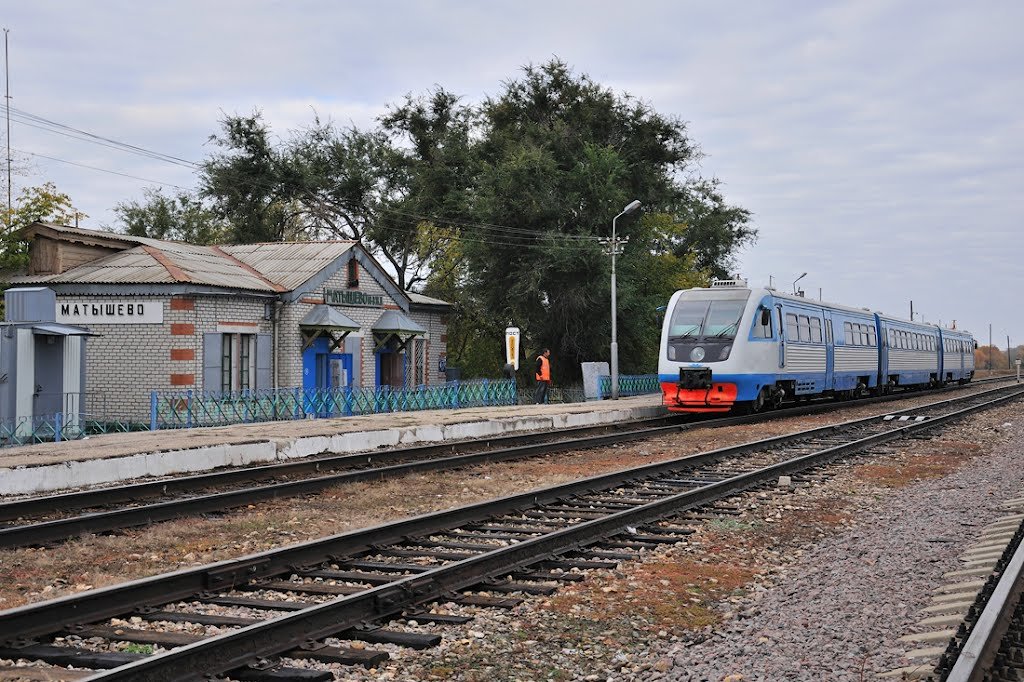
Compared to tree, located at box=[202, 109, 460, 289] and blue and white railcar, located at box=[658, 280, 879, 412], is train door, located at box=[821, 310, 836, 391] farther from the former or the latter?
tree, located at box=[202, 109, 460, 289]

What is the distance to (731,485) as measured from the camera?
12.6 metres

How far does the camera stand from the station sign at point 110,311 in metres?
26.3

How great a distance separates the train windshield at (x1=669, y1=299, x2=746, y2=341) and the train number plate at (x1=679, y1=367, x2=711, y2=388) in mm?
848

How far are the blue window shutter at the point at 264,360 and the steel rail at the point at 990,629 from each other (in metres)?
23.9

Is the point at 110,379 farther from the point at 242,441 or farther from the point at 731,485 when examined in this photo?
the point at 731,485

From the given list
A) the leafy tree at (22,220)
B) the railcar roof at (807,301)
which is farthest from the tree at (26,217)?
the railcar roof at (807,301)

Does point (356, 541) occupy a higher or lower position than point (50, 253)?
lower

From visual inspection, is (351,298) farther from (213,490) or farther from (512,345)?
(213,490)

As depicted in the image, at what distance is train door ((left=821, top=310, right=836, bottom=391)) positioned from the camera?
29.8 meters

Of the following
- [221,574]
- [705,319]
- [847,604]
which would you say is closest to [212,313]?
[705,319]

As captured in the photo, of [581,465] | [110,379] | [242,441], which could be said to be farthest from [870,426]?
[110,379]

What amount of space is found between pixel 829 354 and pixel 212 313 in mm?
17920

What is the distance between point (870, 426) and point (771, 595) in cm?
1694

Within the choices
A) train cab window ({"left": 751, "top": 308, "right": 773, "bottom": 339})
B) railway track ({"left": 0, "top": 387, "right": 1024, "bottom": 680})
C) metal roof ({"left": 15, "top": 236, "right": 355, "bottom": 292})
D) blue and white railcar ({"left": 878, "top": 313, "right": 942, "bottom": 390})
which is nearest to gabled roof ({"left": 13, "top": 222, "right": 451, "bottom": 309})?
metal roof ({"left": 15, "top": 236, "right": 355, "bottom": 292})
